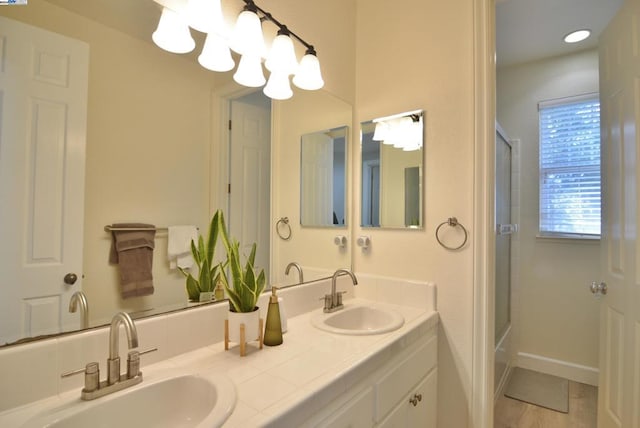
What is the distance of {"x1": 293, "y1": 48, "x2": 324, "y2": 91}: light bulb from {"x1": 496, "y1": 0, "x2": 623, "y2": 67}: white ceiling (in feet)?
4.34

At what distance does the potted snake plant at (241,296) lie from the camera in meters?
1.03

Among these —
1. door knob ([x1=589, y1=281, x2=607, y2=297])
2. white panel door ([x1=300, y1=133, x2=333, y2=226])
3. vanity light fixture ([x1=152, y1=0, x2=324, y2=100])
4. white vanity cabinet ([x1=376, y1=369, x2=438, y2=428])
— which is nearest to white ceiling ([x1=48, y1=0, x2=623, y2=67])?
vanity light fixture ([x1=152, y1=0, x2=324, y2=100])

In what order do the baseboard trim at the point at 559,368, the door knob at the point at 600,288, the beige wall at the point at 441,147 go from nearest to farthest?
the beige wall at the point at 441,147 < the door knob at the point at 600,288 < the baseboard trim at the point at 559,368

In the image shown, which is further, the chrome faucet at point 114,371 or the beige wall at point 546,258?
the beige wall at point 546,258

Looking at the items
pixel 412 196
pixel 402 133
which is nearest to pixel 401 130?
pixel 402 133

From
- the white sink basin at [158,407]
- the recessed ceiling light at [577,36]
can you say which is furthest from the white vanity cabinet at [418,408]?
the recessed ceiling light at [577,36]

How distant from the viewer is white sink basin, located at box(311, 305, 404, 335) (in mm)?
1362

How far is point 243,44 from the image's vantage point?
122 cm

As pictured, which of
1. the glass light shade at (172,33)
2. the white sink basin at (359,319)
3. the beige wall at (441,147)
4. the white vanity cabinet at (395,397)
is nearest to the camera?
the white vanity cabinet at (395,397)

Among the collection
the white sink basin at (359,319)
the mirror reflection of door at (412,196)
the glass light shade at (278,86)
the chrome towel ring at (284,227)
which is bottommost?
the white sink basin at (359,319)

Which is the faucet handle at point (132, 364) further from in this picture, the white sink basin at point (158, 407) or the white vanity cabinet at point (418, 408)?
the white vanity cabinet at point (418, 408)

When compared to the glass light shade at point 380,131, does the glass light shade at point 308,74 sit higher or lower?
higher

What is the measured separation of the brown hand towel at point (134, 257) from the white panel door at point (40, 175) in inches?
3.7

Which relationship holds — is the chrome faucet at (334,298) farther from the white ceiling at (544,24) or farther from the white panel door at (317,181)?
the white ceiling at (544,24)
